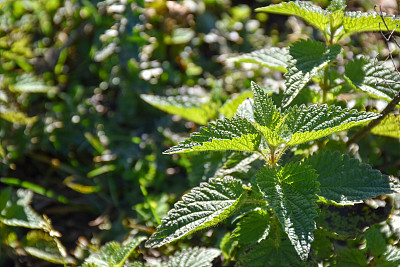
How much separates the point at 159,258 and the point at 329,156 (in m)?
0.94

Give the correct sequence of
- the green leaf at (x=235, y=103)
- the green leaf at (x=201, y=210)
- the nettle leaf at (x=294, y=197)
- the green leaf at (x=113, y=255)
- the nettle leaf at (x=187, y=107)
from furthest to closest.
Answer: the nettle leaf at (x=187, y=107)
the green leaf at (x=235, y=103)
the green leaf at (x=113, y=255)
the green leaf at (x=201, y=210)
the nettle leaf at (x=294, y=197)

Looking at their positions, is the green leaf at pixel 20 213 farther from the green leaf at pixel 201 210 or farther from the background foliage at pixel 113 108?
the green leaf at pixel 201 210

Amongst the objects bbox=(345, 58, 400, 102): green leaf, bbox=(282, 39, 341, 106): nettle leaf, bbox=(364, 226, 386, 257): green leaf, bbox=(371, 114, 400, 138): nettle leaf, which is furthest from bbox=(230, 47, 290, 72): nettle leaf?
bbox=(364, 226, 386, 257): green leaf

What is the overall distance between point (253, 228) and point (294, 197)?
8.4 inches

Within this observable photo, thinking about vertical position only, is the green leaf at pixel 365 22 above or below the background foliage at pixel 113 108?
above

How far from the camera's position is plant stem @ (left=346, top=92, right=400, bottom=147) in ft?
5.82

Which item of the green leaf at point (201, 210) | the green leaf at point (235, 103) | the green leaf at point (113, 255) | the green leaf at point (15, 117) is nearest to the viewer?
the green leaf at point (201, 210)

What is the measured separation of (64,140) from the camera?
9.06 ft

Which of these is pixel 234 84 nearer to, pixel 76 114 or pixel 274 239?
pixel 76 114

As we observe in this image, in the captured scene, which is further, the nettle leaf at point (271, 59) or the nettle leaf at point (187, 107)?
the nettle leaf at point (187, 107)

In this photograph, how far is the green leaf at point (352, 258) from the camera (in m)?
1.79

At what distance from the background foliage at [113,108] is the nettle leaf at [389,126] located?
19 centimetres

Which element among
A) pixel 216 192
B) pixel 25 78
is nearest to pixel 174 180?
pixel 216 192

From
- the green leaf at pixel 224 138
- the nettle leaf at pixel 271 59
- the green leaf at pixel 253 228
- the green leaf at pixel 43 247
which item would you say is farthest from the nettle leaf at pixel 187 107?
the green leaf at pixel 43 247
